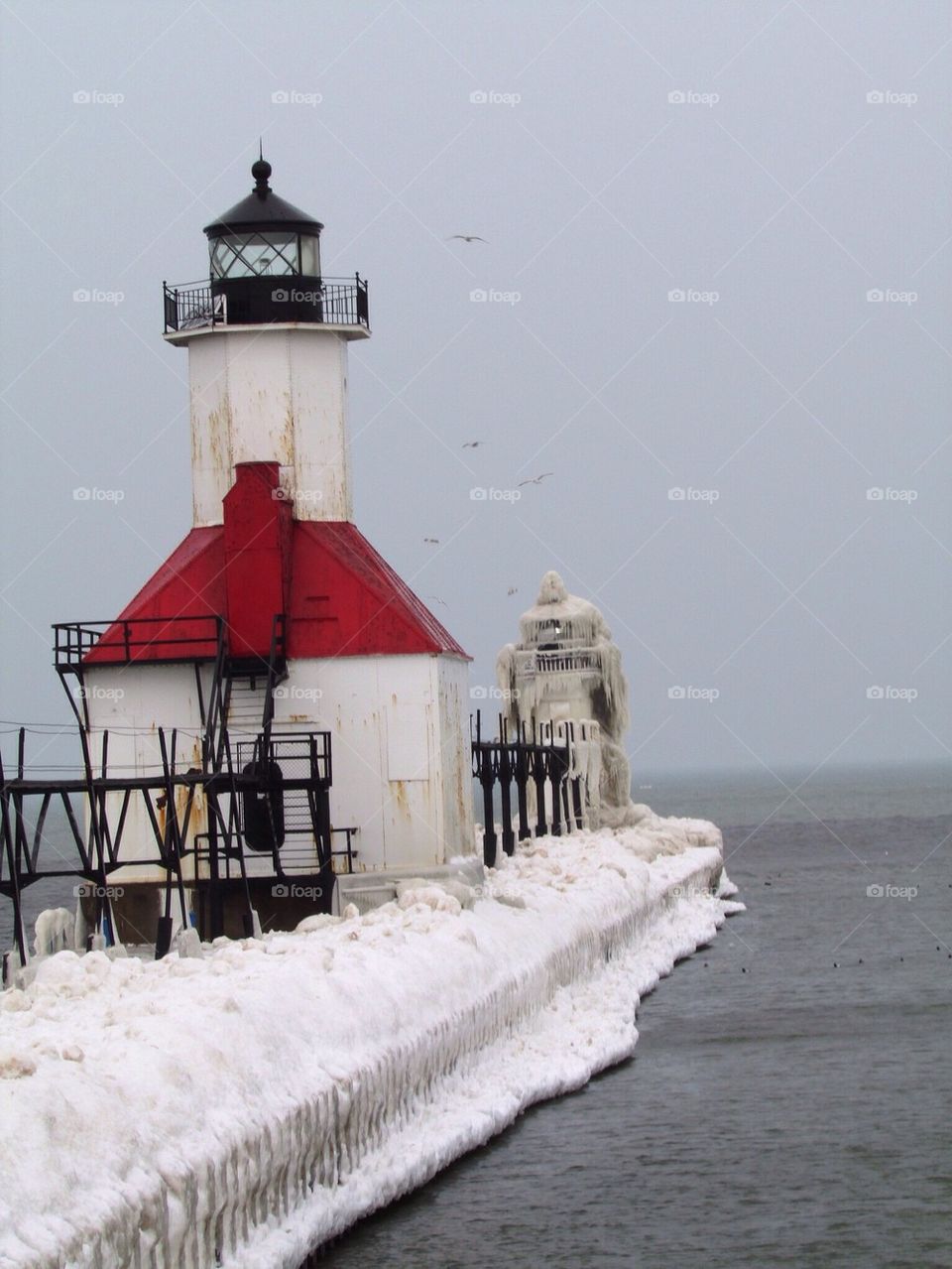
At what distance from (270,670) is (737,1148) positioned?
1036cm

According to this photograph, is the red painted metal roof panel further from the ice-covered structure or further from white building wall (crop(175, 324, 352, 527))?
the ice-covered structure

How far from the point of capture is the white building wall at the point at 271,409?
2864 centimetres

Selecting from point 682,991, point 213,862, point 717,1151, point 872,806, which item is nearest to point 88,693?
point 213,862

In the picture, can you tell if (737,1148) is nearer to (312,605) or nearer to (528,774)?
(312,605)

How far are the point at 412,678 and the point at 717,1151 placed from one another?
9.89 m

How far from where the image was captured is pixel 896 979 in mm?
31578

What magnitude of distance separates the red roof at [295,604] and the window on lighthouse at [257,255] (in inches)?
134

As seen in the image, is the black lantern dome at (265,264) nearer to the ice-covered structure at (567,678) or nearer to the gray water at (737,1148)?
the gray water at (737,1148)

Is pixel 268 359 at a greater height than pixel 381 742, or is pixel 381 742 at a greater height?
pixel 268 359

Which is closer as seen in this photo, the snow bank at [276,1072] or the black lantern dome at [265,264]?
the snow bank at [276,1072]

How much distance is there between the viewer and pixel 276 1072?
604 inches

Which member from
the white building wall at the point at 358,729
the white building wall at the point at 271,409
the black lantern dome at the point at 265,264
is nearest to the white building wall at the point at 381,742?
the white building wall at the point at 358,729

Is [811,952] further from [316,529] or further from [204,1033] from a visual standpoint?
[204,1033]

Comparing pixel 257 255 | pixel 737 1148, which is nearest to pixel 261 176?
pixel 257 255
